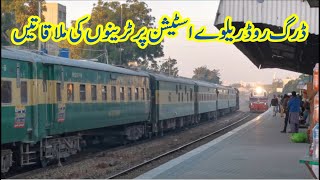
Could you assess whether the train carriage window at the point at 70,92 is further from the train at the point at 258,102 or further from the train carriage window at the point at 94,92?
the train at the point at 258,102

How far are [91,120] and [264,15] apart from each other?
6.30 metres

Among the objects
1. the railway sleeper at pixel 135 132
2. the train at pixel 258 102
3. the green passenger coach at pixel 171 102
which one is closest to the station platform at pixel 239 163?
the railway sleeper at pixel 135 132

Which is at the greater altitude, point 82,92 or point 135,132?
point 82,92

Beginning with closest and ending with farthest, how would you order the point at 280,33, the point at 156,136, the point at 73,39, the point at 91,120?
the point at 91,120 < the point at 280,33 < the point at 156,136 < the point at 73,39

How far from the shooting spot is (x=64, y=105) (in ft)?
51.3

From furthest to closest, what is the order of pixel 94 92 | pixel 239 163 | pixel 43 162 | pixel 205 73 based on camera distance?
pixel 205 73, pixel 94 92, pixel 43 162, pixel 239 163

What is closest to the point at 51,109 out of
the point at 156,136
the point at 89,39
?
the point at 156,136

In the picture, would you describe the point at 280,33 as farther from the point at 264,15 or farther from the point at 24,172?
the point at 24,172

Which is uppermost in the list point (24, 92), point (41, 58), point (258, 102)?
point (41, 58)

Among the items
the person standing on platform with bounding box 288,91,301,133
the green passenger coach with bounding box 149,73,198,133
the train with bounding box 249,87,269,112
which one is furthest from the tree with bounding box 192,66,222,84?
the person standing on platform with bounding box 288,91,301,133

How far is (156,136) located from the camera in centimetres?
2834

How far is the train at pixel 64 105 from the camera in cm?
1294

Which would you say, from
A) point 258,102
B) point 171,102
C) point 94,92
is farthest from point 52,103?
point 258,102

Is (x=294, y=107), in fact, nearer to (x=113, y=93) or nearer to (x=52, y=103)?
(x=113, y=93)
